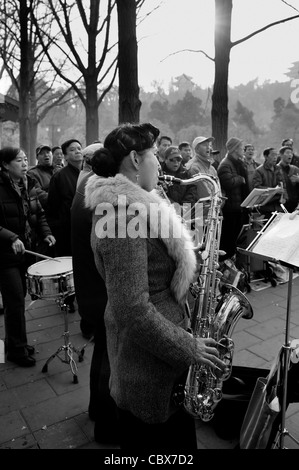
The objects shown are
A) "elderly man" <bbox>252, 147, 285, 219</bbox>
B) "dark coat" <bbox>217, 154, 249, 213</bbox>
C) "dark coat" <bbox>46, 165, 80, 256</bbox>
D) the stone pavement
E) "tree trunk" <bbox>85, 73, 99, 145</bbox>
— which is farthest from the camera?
"tree trunk" <bbox>85, 73, 99, 145</bbox>

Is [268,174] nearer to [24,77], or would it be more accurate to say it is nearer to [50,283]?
[50,283]

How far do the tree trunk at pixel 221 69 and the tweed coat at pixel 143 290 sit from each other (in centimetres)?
755

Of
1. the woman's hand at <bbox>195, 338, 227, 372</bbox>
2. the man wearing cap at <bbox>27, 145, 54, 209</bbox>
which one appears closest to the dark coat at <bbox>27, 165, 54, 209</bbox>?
the man wearing cap at <bbox>27, 145, 54, 209</bbox>

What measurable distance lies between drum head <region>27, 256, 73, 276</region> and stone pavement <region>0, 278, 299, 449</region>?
3.12 ft

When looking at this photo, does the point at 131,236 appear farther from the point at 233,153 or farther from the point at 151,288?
the point at 233,153

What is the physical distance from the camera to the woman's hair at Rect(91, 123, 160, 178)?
5.34 feet

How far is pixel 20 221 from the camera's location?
3623 mm

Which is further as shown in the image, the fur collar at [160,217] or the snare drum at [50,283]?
the snare drum at [50,283]

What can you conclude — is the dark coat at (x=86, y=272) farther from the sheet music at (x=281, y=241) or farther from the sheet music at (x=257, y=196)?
the sheet music at (x=257, y=196)

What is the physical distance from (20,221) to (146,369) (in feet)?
8.30

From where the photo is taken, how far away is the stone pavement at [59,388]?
8.34 ft

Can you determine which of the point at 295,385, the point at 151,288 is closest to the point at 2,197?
the point at 151,288

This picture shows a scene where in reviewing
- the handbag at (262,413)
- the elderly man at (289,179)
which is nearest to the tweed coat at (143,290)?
the handbag at (262,413)

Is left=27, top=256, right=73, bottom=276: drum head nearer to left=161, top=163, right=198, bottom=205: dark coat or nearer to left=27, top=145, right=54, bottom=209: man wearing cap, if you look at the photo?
left=161, top=163, right=198, bottom=205: dark coat
